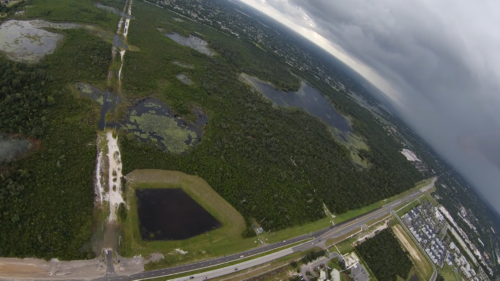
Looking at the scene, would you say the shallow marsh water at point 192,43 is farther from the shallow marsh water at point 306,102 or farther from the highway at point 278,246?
the highway at point 278,246

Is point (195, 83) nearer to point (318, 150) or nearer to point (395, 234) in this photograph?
point (318, 150)

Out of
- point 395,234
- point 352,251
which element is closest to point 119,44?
point 352,251

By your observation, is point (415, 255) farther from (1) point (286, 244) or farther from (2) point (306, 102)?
(2) point (306, 102)

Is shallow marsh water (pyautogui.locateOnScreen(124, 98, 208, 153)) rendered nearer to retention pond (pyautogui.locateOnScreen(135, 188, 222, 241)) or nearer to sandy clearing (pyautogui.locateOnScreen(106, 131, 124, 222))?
sandy clearing (pyautogui.locateOnScreen(106, 131, 124, 222))

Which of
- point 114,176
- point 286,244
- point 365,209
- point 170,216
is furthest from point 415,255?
point 114,176

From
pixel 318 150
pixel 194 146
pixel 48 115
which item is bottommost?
pixel 48 115

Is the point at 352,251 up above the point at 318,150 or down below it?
below
